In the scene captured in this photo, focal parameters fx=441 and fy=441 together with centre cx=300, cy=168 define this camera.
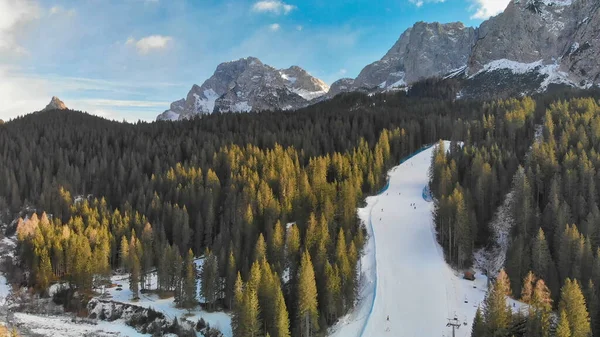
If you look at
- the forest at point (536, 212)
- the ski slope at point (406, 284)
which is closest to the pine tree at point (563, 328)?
the forest at point (536, 212)

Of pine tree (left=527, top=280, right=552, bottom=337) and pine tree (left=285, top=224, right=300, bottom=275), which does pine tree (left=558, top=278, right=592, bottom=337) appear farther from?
pine tree (left=285, top=224, right=300, bottom=275)

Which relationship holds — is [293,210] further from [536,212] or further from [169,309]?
[536,212]

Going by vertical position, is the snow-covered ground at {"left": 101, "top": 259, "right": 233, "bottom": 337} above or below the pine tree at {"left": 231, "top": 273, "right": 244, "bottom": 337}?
below

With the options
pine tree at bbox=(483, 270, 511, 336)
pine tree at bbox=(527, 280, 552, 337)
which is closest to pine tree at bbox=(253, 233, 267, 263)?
pine tree at bbox=(483, 270, 511, 336)

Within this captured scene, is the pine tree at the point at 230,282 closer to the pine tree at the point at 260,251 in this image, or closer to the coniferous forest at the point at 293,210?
the coniferous forest at the point at 293,210

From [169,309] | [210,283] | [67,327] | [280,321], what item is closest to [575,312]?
[280,321]
